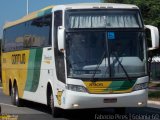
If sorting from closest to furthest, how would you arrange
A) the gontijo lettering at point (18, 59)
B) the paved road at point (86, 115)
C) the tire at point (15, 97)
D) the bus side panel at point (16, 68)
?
the paved road at point (86, 115) → the bus side panel at point (16, 68) → the gontijo lettering at point (18, 59) → the tire at point (15, 97)

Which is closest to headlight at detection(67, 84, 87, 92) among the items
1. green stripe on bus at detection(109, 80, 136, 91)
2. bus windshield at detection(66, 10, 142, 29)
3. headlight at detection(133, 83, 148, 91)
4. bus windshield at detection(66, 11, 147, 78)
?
bus windshield at detection(66, 11, 147, 78)

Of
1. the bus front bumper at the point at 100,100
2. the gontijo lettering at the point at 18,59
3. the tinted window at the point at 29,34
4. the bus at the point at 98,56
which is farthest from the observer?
the gontijo lettering at the point at 18,59

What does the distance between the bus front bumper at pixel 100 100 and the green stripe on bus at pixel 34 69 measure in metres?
3.60

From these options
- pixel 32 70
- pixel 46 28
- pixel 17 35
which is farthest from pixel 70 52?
pixel 17 35

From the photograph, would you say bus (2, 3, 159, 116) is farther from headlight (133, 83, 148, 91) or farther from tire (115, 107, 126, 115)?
tire (115, 107, 126, 115)

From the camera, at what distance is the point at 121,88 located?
15.8m

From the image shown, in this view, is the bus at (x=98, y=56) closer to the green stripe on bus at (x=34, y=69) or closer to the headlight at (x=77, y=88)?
the headlight at (x=77, y=88)

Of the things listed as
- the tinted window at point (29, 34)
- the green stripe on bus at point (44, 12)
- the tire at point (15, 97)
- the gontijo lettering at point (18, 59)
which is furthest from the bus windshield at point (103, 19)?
the tire at point (15, 97)

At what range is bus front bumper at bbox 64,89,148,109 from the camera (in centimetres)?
1554

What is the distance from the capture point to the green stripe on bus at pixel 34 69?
19219 millimetres

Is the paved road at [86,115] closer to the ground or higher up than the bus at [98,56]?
closer to the ground

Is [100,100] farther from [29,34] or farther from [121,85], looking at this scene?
[29,34]

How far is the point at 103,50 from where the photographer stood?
15.9 meters

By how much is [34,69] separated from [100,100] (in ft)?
15.7
